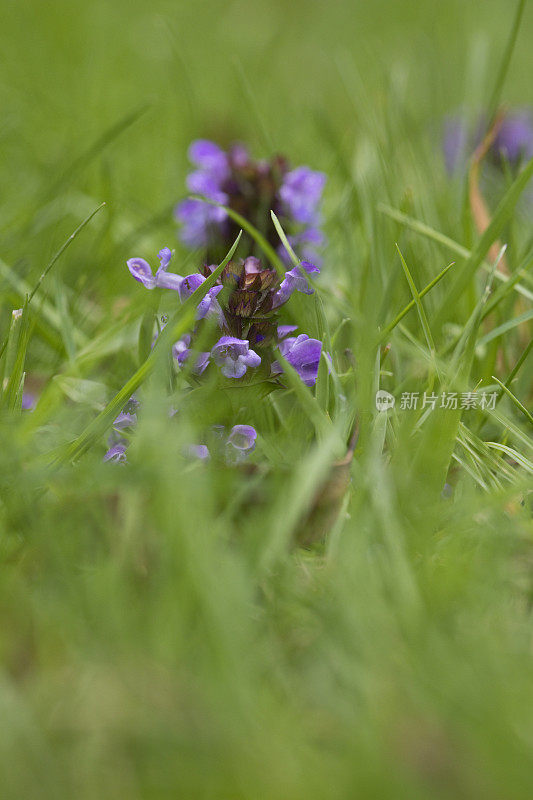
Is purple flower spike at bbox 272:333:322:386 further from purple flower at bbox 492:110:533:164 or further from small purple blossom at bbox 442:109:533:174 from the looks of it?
purple flower at bbox 492:110:533:164

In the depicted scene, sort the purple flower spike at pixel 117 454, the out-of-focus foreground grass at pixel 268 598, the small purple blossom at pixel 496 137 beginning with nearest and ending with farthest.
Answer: the out-of-focus foreground grass at pixel 268 598
the purple flower spike at pixel 117 454
the small purple blossom at pixel 496 137

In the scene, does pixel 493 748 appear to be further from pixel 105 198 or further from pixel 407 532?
pixel 105 198

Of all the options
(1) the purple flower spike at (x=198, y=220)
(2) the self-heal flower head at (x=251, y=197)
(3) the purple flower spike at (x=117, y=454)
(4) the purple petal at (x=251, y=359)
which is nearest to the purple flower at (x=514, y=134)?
(2) the self-heal flower head at (x=251, y=197)

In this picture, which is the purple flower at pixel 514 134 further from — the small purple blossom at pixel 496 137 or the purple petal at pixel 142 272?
the purple petal at pixel 142 272

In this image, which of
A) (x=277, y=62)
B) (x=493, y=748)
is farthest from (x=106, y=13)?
(x=493, y=748)

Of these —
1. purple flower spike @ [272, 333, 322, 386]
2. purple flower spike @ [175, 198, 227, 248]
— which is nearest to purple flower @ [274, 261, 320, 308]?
purple flower spike @ [272, 333, 322, 386]
